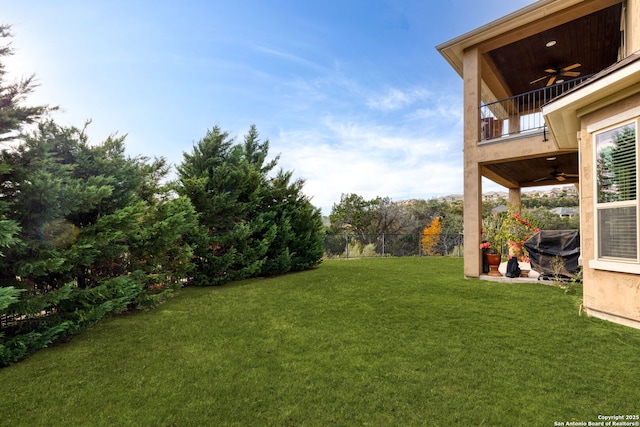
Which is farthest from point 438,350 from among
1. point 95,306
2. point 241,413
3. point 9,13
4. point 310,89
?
point 310,89

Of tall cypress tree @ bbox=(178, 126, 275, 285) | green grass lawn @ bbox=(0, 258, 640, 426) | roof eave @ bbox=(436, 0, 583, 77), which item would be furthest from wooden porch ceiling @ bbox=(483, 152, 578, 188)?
tall cypress tree @ bbox=(178, 126, 275, 285)

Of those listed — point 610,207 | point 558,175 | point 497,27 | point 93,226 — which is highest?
point 497,27

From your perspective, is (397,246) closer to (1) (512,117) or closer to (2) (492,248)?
(2) (492,248)

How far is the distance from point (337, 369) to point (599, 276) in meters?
4.36

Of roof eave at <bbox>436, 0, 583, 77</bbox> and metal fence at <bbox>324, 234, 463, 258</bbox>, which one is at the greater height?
roof eave at <bbox>436, 0, 583, 77</bbox>

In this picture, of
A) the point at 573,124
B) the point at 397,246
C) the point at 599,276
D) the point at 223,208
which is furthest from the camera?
the point at 397,246

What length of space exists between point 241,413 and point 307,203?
29.6ft

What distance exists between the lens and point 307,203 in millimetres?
11109

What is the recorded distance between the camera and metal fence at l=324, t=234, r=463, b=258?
15.7 meters

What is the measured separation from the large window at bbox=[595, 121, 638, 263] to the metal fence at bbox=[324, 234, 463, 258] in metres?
11.6

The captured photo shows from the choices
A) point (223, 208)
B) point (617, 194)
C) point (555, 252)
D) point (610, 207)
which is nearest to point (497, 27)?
point (617, 194)

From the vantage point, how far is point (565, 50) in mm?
8211

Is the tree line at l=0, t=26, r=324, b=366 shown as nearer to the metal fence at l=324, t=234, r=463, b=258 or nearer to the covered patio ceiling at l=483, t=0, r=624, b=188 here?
the metal fence at l=324, t=234, r=463, b=258

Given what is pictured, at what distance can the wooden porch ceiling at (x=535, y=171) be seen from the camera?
8242 mm
